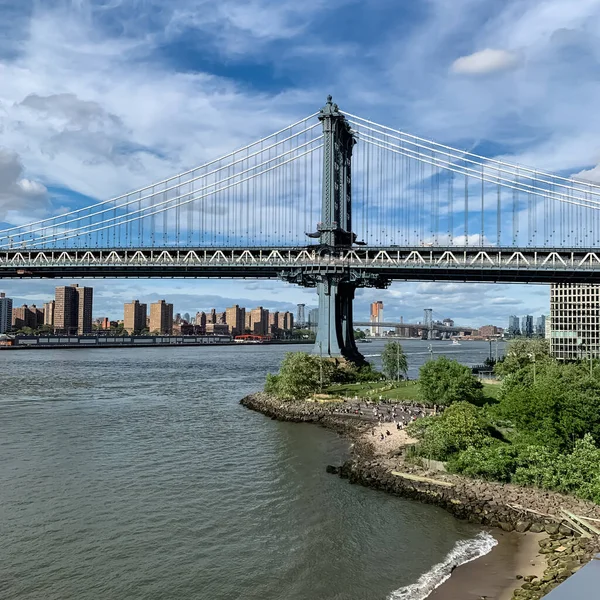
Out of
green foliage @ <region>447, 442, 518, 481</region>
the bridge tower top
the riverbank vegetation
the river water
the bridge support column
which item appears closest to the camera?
the river water

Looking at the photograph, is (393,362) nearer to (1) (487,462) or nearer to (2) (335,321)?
(2) (335,321)

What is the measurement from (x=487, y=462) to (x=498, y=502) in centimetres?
272

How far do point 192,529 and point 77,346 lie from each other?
559 feet

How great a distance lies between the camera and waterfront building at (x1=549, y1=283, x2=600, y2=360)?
9031 centimetres

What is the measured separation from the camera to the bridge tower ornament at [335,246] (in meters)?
60.4

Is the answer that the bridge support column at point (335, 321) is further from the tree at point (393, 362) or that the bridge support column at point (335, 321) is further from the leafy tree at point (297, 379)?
the leafy tree at point (297, 379)

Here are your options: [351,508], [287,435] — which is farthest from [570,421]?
[287,435]

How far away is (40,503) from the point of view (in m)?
23.0

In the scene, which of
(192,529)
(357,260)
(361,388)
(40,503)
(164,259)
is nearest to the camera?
(192,529)

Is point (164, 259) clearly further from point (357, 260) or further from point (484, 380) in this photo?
point (484, 380)

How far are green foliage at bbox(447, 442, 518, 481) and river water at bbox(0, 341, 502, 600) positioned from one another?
11.2 ft

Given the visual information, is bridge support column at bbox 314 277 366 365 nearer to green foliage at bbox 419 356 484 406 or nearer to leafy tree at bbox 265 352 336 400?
leafy tree at bbox 265 352 336 400

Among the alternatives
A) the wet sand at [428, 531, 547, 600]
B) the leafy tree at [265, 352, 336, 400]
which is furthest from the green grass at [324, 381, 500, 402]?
the wet sand at [428, 531, 547, 600]

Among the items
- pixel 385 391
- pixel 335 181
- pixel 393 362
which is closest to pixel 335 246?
pixel 335 181
